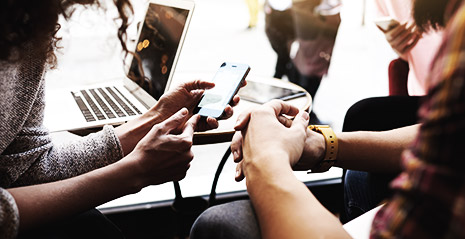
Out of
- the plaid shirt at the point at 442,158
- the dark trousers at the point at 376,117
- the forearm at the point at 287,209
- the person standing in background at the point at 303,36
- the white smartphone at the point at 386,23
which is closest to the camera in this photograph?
the plaid shirt at the point at 442,158

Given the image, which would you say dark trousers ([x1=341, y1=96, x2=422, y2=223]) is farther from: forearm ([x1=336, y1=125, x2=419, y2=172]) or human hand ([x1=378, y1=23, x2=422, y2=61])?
human hand ([x1=378, y1=23, x2=422, y2=61])

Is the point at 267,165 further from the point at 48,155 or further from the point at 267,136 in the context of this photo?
the point at 48,155

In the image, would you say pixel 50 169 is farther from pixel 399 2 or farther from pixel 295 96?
pixel 399 2

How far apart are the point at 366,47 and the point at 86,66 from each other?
174 centimetres

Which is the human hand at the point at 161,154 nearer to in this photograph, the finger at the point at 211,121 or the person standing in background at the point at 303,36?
the finger at the point at 211,121

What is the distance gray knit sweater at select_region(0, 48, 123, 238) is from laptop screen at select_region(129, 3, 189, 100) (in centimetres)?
32

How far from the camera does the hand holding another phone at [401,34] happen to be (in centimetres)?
141

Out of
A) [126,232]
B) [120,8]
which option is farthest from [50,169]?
[126,232]

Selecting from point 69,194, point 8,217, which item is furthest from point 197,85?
point 8,217

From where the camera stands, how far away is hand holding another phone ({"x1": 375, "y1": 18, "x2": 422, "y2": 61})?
1405mm

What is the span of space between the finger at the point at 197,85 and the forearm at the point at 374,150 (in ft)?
1.22

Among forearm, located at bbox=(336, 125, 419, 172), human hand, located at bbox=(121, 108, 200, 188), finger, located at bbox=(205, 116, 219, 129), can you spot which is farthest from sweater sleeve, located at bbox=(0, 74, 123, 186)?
forearm, located at bbox=(336, 125, 419, 172)

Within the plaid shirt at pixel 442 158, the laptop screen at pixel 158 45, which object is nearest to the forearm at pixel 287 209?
the plaid shirt at pixel 442 158

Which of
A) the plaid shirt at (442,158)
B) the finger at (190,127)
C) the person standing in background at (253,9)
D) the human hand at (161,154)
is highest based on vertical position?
the person standing in background at (253,9)
